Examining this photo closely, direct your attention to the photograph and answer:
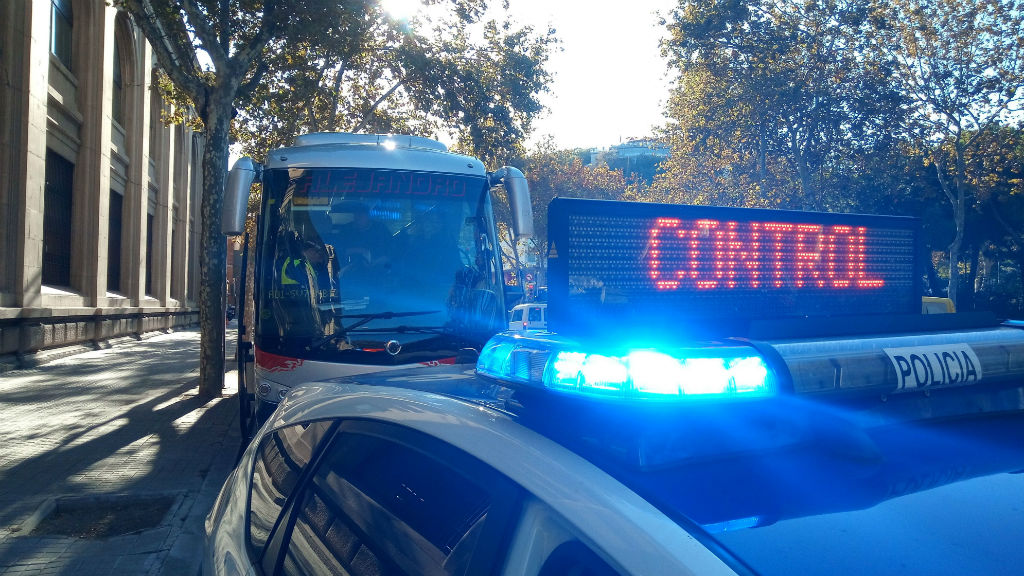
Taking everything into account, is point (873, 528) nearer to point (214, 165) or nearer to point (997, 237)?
point (214, 165)

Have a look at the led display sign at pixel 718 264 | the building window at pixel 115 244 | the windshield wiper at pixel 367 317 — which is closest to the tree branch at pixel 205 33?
the windshield wiper at pixel 367 317

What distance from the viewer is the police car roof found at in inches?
48.6

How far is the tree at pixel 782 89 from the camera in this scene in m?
23.9

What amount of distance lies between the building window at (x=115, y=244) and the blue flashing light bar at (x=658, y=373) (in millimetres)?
22731

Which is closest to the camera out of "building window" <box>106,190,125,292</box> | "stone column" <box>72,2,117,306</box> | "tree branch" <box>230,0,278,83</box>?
"tree branch" <box>230,0,278,83</box>

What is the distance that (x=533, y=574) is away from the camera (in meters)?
1.28

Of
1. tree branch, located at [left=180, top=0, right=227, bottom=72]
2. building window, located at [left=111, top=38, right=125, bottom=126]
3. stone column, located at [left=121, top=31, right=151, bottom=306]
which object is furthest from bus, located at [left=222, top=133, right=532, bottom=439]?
stone column, located at [left=121, top=31, right=151, bottom=306]

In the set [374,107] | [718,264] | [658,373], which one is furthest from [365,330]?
[374,107]

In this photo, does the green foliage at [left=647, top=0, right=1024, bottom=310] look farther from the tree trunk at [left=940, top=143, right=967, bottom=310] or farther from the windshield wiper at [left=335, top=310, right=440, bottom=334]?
the windshield wiper at [left=335, top=310, right=440, bottom=334]

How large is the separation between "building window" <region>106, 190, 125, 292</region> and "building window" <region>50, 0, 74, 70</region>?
4.60 m

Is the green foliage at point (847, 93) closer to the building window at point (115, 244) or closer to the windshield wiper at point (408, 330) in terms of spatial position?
the building window at point (115, 244)

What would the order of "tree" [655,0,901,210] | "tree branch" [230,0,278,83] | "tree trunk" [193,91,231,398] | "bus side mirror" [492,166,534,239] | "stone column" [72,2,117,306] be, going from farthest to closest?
"tree" [655,0,901,210], "stone column" [72,2,117,306], "tree trunk" [193,91,231,398], "tree branch" [230,0,278,83], "bus side mirror" [492,166,534,239]

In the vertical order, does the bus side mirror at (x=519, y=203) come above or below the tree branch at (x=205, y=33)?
below

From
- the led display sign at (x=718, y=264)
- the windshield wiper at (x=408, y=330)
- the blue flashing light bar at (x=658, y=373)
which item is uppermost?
the led display sign at (x=718, y=264)
